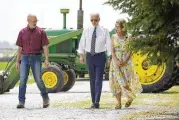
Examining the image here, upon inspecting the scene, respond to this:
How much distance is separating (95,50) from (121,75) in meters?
0.67

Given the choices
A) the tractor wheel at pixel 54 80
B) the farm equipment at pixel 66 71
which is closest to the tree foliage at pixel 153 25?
the farm equipment at pixel 66 71

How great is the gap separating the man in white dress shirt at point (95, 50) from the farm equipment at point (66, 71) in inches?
75.0

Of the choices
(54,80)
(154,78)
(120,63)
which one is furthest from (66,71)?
(120,63)

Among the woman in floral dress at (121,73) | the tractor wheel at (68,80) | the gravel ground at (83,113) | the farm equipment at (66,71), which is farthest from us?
the tractor wheel at (68,80)

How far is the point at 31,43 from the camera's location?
13.7 metres

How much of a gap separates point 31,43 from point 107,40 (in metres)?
1.42

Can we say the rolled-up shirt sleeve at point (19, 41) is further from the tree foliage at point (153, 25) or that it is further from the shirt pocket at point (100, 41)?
the tree foliage at point (153, 25)

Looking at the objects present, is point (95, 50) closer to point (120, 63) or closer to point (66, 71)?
point (120, 63)

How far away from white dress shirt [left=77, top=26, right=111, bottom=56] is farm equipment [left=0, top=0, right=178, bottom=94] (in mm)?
1876

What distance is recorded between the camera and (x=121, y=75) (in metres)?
13.6

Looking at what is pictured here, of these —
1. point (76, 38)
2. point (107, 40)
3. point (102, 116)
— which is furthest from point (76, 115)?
point (76, 38)

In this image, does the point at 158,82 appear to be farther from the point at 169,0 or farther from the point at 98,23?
the point at 169,0

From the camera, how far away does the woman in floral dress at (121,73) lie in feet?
44.4

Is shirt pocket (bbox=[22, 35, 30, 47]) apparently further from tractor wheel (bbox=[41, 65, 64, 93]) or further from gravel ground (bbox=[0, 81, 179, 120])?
tractor wheel (bbox=[41, 65, 64, 93])
